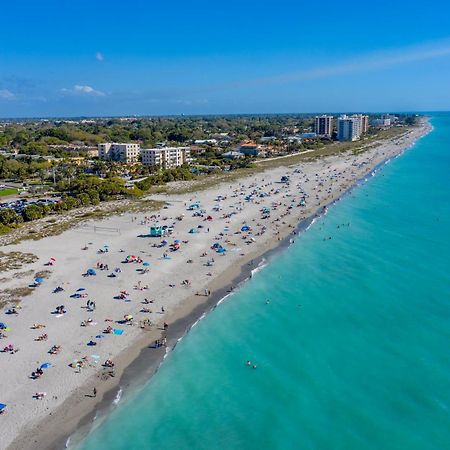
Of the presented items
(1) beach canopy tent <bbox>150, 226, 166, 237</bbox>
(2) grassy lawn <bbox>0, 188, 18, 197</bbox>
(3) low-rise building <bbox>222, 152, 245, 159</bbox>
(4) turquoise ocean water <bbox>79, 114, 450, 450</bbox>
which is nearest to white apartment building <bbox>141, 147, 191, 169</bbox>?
(3) low-rise building <bbox>222, 152, 245, 159</bbox>

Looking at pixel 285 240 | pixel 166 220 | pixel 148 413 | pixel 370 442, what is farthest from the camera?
pixel 166 220

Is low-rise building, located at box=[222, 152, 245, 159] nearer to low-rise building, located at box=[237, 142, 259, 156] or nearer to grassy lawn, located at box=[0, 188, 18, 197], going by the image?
low-rise building, located at box=[237, 142, 259, 156]

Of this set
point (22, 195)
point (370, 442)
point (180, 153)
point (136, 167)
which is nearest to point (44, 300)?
point (370, 442)

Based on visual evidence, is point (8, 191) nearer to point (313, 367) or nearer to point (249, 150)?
point (313, 367)

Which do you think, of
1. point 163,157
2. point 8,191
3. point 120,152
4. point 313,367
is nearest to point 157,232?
point 313,367

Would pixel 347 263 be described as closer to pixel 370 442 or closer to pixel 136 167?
pixel 370 442

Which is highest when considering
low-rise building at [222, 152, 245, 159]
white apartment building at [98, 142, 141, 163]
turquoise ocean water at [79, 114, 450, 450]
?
white apartment building at [98, 142, 141, 163]
